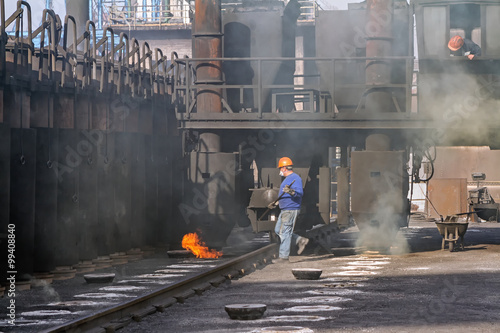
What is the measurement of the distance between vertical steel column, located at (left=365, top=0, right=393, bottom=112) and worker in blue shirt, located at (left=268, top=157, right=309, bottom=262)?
80.7 inches

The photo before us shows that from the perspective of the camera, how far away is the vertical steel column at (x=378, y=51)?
50.7 ft

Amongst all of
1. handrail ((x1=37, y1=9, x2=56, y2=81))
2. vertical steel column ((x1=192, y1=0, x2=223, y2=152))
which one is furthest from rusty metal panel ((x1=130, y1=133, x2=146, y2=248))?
handrail ((x1=37, y1=9, x2=56, y2=81))

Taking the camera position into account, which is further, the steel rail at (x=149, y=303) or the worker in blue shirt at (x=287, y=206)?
the worker in blue shirt at (x=287, y=206)

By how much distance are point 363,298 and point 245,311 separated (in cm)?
203

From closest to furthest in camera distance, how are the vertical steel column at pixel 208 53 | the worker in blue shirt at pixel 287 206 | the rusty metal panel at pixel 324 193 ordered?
the worker in blue shirt at pixel 287 206 < the vertical steel column at pixel 208 53 < the rusty metal panel at pixel 324 193

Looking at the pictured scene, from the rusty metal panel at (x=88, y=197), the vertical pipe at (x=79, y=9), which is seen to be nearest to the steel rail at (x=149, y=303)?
the rusty metal panel at (x=88, y=197)

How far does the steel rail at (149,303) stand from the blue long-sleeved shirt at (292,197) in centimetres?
195

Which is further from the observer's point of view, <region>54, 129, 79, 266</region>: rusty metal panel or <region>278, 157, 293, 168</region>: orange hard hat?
<region>278, 157, 293, 168</region>: orange hard hat

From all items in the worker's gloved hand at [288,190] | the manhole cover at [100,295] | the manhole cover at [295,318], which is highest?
the worker's gloved hand at [288,190]

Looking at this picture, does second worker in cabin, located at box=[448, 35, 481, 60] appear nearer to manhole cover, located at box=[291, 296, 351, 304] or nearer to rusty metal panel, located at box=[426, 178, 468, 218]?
manhole cover, located at box=[291, 296, 351, 304]

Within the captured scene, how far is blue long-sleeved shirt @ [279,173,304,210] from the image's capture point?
14742 mm

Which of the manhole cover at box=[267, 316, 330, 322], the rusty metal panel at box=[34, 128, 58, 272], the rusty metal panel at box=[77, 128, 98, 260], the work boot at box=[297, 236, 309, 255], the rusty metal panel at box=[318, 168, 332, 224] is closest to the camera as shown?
the manhole cover at box=[267, 316, 330, 322]

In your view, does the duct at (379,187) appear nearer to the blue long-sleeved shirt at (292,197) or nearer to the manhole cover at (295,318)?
the blue long-sleeved shirt at (292,197)

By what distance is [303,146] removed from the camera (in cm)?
1633
